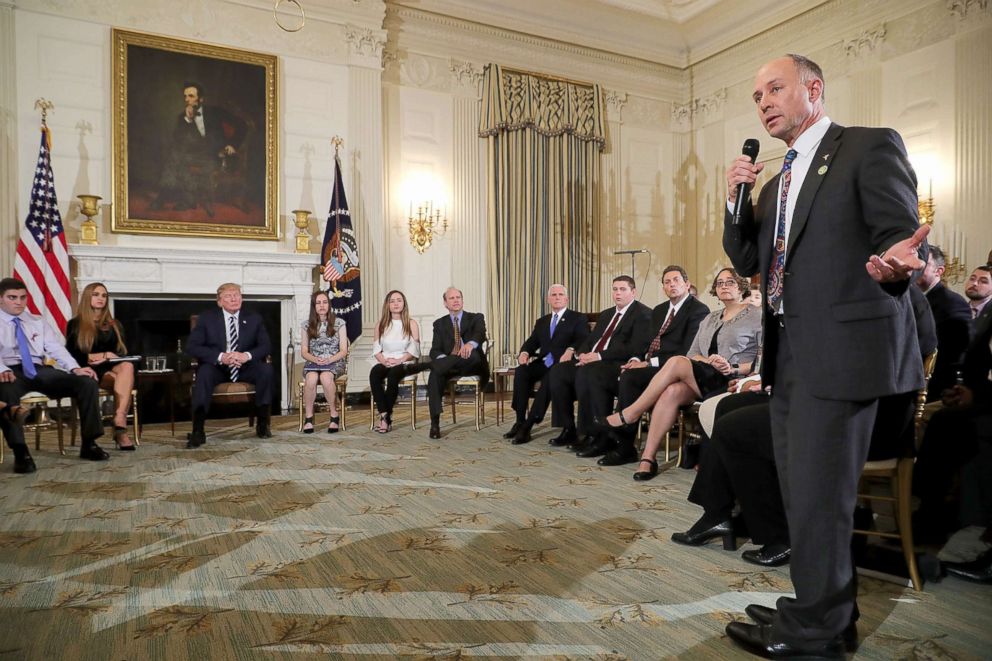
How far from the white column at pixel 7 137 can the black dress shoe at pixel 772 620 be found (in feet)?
22.7

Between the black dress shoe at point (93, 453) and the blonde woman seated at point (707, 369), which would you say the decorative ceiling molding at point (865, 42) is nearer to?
the blonde woman seated at point (707, 369)

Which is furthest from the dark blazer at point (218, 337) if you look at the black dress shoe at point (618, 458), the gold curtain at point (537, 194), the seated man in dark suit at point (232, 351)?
the gold curtain at point (537, 194)

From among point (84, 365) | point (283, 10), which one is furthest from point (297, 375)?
point (283, 10)

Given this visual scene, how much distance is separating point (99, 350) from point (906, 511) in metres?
5.31

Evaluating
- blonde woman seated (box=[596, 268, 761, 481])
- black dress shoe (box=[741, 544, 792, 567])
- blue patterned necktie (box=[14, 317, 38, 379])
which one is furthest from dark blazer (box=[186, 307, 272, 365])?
black dress shoe (box=[741, 544, 792, 567])

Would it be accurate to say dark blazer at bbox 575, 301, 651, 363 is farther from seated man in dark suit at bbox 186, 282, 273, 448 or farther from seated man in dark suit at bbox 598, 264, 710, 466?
seated man in dark suit at bbox 186, 282, 273, 448

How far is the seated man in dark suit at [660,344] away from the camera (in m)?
4.36

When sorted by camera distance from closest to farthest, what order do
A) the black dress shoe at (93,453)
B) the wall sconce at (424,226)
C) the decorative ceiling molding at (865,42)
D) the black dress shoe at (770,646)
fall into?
the black dress shoe at (770,646) → the black dress shoe at (93,453) → the decorative ceiling molding at (865,42) → the wall sconce at (424,226)

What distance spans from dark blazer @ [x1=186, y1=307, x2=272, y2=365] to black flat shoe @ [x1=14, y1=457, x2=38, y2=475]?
1.41 m

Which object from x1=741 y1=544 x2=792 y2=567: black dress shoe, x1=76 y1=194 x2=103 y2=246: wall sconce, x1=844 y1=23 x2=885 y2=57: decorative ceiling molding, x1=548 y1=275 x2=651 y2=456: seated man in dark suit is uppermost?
x1=844 y1=23 x2=885 y2=57: decorative ceiling molding

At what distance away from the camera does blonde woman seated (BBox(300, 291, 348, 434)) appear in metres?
5.71

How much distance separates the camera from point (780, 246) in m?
1.75

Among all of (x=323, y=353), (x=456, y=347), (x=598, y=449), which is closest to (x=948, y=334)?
(x=598, y=449)

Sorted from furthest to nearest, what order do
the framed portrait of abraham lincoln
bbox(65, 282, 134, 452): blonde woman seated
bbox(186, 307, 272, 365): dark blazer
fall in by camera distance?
the framed portrait of abraham lincoln
bbox(186, 307, 272, 365): dark blazer
bbox(65, 282, 134, 452): blonde woman seated
